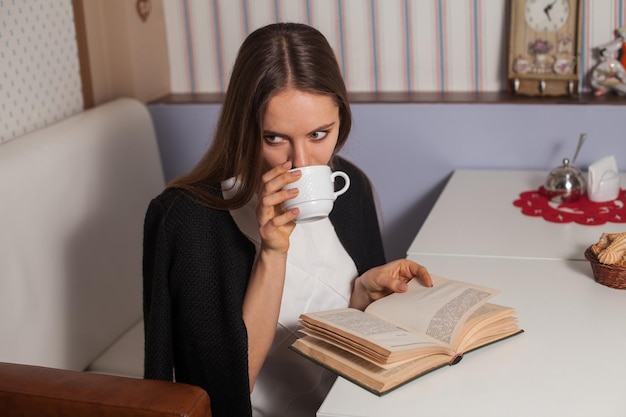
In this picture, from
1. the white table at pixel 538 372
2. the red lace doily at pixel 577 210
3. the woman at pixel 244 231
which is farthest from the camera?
the red lace doily at pixel 577 210

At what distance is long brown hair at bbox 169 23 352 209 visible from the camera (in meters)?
1.44

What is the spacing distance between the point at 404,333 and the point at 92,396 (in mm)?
474

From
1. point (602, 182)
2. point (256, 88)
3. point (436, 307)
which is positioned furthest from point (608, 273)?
point (256, 88)

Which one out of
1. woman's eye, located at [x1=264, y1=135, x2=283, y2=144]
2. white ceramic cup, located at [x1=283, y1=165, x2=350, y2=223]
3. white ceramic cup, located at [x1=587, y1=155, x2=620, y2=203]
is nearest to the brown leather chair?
white ceramic cup, located at [x1=283, y1=165, x2=350, y2=223]

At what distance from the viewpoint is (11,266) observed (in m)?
1.74

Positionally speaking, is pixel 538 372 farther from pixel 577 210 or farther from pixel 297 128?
pixel 577 210

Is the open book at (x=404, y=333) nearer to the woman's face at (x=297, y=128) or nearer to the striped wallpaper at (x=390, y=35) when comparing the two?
the woman's face at (x=297, y=128)

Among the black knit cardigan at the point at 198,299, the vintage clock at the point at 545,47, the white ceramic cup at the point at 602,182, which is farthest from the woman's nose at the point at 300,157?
the vintage clock at the point at 545,47

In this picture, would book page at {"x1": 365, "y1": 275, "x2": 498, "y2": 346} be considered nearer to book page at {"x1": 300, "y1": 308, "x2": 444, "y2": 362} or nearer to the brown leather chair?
book page at {"x1": 300, "y1": 308, "x2": 444, "y2": 362}

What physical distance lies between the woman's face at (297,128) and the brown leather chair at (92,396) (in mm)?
412

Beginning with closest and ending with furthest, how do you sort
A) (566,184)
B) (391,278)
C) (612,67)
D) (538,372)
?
(538,372)
(391,278)
(566,184)
(612,67)

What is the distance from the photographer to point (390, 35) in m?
2.50

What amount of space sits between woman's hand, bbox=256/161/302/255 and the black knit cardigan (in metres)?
0.13

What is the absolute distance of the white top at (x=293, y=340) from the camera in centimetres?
160
